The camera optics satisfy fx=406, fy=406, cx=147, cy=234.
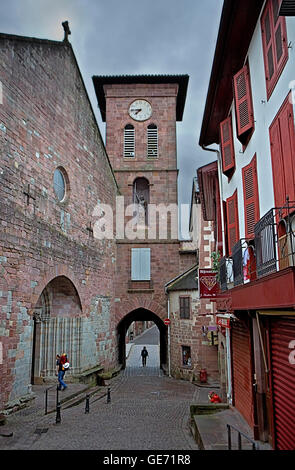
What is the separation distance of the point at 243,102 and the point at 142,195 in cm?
1637

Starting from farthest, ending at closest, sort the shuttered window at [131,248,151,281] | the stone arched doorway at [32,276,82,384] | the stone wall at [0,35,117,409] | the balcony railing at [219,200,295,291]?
the shuttered window at [131,248,151,281] < the stone arched doorway at [32,276,82,384] < the stone wall at [0,35,117,409] < the balcony railing at [219,200,295,291]

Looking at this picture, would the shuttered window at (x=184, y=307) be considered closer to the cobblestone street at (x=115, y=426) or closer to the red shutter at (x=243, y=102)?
the cobblestone street at (x=115, y=426)

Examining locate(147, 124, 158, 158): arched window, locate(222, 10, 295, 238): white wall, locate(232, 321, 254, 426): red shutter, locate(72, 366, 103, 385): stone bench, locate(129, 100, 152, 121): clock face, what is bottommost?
locate(72, 366, 103, 385): stone bench

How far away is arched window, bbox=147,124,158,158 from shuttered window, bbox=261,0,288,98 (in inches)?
686

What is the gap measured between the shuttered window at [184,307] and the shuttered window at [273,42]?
1455cm

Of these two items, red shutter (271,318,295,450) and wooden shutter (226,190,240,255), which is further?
wooden shutter (226,190,240,255)

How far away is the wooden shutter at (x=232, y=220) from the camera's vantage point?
8945mm

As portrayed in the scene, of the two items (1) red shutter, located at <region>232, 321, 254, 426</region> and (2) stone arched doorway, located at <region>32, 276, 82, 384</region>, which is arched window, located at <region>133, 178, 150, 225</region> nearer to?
(2) stone arched doorway, located at <region>32, 276, 82, 384</region>

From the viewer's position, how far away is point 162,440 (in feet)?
27.1

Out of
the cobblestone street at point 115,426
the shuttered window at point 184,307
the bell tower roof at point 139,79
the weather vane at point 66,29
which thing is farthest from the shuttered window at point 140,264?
the weather vane at point 66,29

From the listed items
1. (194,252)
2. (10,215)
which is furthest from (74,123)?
(194,252)

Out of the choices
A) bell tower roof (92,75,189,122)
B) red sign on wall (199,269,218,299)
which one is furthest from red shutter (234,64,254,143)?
bell tower roof (92,75,189,122)

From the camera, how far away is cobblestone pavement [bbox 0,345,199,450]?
779 cm

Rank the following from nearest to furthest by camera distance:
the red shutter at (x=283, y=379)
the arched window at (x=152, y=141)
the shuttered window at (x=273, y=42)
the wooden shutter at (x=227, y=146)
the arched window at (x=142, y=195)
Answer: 1. the shuttered window at (x=273, y=42)
2. the red shutter at (x=283, y=379)
3. the wooden shutter at (x=227, y=146)
4. the arched window at (x=142, y=195)
5. the arched window at (x=152, y=141)
